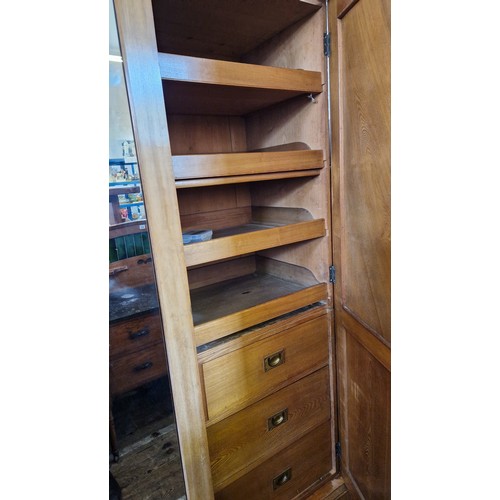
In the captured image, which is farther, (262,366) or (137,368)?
(262,366)

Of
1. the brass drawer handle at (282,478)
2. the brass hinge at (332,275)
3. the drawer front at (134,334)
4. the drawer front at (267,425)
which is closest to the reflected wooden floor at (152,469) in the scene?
the drawer front at (267,425)

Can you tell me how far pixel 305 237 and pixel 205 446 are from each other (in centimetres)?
74

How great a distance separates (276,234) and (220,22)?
0.73 meters

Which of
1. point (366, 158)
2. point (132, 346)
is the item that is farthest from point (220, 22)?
point (132, 346)

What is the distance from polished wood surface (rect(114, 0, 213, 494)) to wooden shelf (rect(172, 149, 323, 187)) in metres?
0.10

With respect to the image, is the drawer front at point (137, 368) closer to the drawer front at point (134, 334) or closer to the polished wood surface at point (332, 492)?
the drawer front at point (134, 334)

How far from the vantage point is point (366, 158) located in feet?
2.97

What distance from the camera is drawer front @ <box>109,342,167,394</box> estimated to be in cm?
75

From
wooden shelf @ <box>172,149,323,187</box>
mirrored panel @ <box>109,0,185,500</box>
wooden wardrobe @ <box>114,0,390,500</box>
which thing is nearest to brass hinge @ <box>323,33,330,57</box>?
wooden wardrobe @ <box>114,0,390,500</box>

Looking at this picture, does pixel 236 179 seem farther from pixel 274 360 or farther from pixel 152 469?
pixel 152 469
